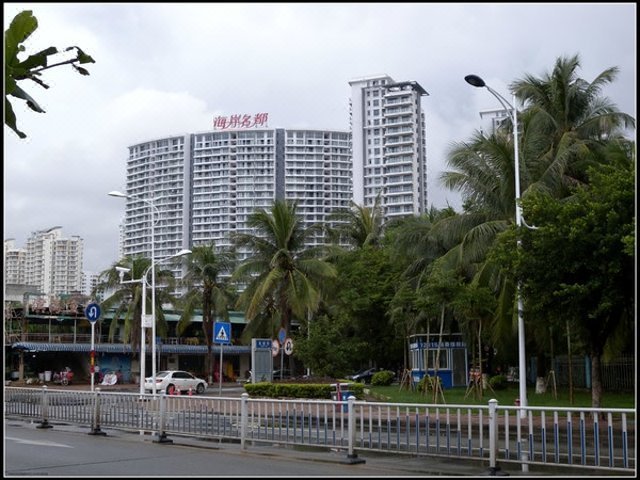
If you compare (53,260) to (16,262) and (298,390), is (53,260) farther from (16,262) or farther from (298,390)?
(298,390)

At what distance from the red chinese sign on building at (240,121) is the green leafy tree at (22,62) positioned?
392 feet

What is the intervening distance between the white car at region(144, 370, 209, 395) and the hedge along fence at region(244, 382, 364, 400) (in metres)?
12.0

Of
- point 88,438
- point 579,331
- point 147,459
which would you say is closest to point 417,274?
point 579,331

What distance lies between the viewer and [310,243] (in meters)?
41.0

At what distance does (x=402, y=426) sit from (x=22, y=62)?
9.22 m

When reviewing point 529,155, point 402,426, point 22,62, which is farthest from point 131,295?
point 22,62

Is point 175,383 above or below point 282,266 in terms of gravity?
below

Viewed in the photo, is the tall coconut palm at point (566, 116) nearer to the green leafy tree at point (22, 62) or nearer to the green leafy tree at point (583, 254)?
the green leafy tree at point (583, 254)

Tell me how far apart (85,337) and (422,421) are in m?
52.0

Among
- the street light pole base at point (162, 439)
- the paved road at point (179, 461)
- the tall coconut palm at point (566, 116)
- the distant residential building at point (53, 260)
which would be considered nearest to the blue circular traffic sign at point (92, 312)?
the paved road at point (179, 461)

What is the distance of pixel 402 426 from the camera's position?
41.5 feet

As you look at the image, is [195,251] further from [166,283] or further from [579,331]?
[579,331]


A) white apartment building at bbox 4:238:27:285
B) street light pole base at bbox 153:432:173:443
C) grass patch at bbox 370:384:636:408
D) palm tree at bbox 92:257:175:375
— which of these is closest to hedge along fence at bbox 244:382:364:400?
grass patch at bbox 370:384:636:408

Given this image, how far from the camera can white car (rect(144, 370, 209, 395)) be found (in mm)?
41844
